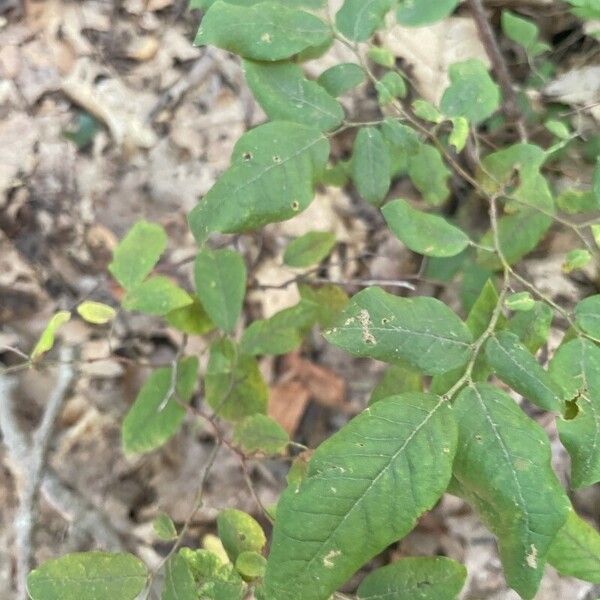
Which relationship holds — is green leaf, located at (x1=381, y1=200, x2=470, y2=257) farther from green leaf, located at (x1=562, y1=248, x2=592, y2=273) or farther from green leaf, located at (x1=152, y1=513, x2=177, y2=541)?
green leaf, located at (x1=152, y1=513, x2=177, y2=541)

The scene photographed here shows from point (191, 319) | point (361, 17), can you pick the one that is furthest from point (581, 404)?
point (191, 319)

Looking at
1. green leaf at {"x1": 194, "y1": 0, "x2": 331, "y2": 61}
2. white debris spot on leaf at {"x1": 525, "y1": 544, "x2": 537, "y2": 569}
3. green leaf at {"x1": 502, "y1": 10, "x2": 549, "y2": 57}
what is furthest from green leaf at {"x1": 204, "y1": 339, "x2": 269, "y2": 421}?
green leaf at {"x1": 502, "y1": 10, "x2": 549, "y2": 57}

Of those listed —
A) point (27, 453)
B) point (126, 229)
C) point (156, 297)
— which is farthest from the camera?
point (126, 229)

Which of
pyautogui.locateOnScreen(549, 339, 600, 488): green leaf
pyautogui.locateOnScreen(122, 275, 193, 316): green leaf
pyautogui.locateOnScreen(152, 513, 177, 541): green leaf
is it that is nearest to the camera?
pyautogui.locateOnScreen(549, 339, 600, 488): green leaf

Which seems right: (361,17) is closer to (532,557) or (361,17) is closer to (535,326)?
(535,326)

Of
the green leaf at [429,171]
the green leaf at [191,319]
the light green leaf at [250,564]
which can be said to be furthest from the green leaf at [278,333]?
the light green leaf at [250,564]

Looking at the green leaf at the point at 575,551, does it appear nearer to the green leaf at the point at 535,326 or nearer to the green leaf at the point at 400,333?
the green leaf at the point at 535,326
